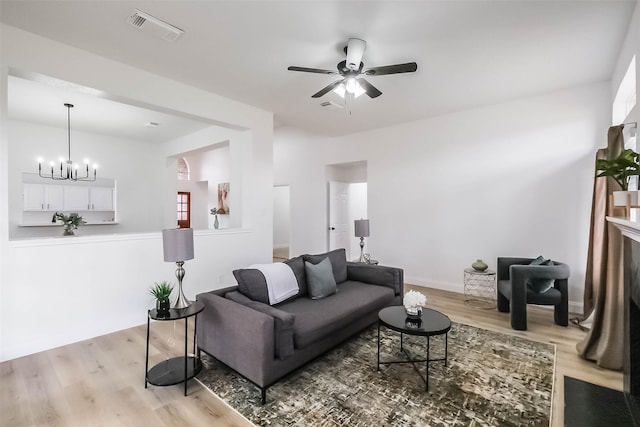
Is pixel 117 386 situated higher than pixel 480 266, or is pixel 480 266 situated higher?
pixel 480 266

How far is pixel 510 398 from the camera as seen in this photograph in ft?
7.04

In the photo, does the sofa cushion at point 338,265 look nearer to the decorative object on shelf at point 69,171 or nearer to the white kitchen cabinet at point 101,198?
the decorative object on shelf at point 69,171

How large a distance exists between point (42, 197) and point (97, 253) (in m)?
3.79

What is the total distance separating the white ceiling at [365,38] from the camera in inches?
93.6

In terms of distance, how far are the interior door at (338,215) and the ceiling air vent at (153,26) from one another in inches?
179

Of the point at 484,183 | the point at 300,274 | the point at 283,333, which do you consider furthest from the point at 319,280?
the point at 484,183

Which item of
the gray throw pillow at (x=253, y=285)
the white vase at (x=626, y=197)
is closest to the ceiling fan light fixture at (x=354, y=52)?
the gray throw pillow at (x=253, y=285)

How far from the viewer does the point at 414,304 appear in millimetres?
2494

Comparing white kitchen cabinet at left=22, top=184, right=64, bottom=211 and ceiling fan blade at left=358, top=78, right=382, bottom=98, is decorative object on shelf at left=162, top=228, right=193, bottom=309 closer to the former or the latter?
ceiling fan blade at left=358, top=78, right=382, bottom=98

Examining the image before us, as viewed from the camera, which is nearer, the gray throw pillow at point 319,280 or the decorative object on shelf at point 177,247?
the decorative object on shelf at point 177,247

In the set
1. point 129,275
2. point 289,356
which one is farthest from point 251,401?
point 129,275

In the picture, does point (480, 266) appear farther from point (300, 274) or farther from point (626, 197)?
point (300, 274)

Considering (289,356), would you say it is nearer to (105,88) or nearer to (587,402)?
(587,402)

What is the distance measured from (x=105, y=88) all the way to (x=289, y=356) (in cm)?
334
